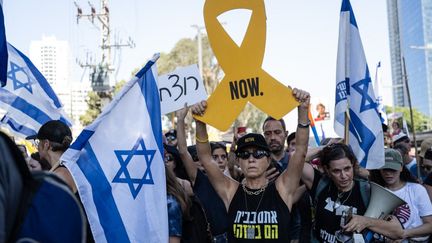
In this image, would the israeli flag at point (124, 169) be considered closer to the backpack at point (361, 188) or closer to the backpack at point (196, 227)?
the backpack at point (196, 227)

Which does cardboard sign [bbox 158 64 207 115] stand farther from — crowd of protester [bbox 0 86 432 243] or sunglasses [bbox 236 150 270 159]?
sunglasses [bbox 236 150 270 159]

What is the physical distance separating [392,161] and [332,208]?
2.89 ft

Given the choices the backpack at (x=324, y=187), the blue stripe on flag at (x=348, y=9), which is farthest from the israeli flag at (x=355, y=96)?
the backpack at (x=324, y=187)

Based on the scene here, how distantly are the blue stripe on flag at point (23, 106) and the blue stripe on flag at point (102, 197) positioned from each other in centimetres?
279

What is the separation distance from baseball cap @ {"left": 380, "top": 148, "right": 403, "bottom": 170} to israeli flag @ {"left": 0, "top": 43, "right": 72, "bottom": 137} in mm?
3709

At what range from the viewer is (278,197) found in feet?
11.9

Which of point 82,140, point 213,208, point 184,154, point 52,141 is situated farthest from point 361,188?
point 52,141

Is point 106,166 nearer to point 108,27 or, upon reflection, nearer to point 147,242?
point 147,242

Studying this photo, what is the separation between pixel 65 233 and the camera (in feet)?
4.52

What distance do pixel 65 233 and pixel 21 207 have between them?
14 centimetres

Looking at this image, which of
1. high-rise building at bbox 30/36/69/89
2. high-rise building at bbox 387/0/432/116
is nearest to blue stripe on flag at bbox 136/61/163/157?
high-rise building at bbox 387/0/432/116

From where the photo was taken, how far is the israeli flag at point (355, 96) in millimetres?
4762

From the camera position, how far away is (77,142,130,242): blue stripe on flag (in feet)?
10.4

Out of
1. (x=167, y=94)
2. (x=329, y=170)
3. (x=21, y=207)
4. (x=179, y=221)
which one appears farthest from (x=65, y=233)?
(x=167, y=94)
